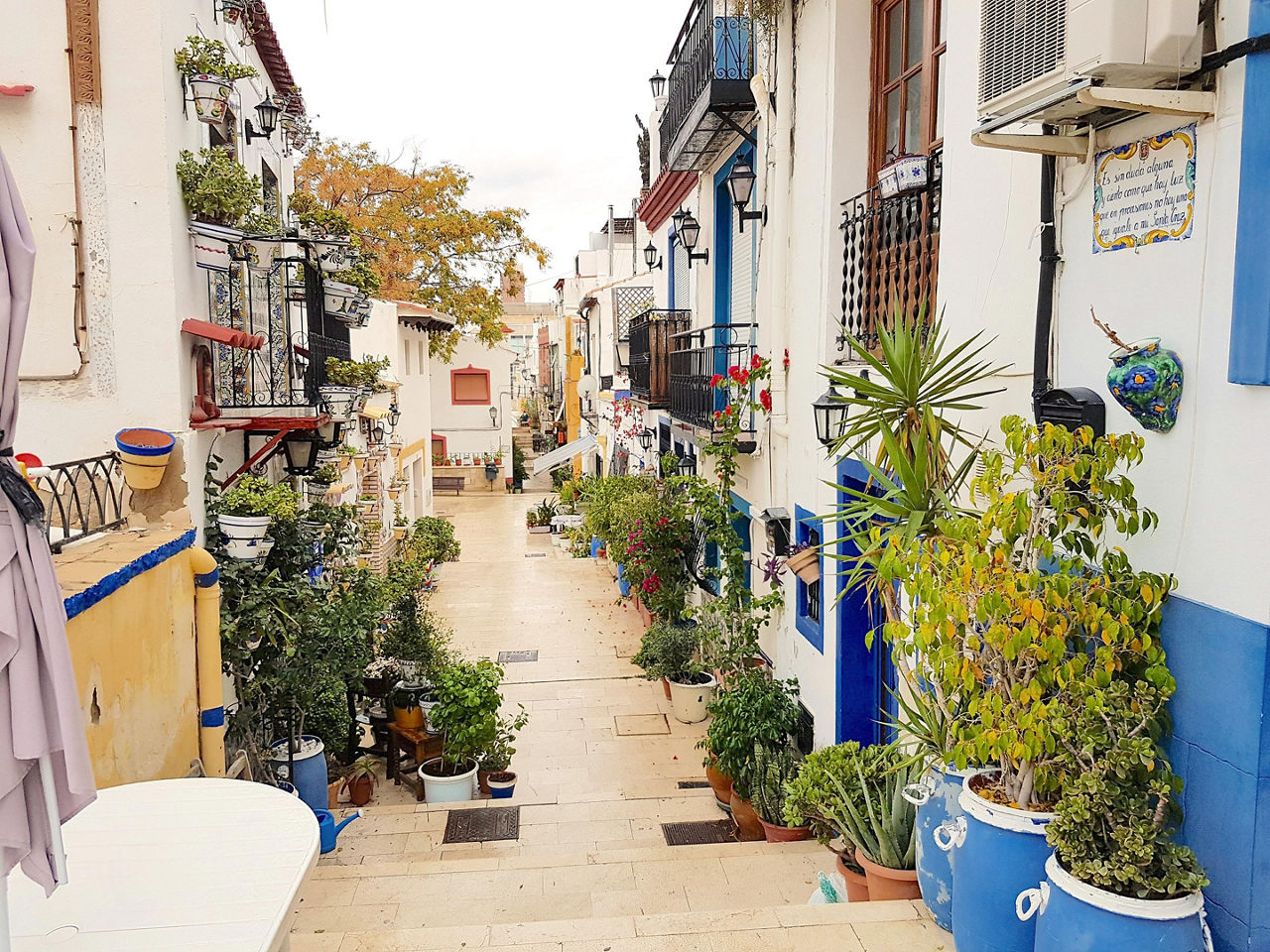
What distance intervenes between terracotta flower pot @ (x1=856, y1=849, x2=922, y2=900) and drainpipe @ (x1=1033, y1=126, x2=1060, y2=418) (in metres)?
2.33

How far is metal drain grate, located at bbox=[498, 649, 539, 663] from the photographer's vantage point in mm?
13961

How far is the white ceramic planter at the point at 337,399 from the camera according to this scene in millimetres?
8484

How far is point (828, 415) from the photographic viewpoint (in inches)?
251

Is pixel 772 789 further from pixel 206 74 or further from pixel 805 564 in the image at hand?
pixel 206 74

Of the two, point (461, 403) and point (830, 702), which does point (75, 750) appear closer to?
point (830, 702)

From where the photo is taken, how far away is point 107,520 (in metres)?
6.27

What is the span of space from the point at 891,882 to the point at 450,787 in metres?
5.17

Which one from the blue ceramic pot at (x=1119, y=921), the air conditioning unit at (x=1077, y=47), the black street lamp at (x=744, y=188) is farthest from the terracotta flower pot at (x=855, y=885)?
the black street lamp at (x=744, y=188)

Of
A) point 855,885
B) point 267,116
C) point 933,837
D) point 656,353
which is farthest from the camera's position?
point 656,353

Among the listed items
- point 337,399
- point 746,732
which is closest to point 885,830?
point 746,732

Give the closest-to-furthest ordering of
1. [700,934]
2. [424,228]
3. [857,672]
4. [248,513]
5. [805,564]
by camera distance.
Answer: [700,934]
[805,564]
[857,672]
[248,513]
[424,228]

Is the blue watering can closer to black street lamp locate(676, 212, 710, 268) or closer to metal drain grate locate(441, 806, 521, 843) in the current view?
metal drain grate locate(441, 806, 521, 843)

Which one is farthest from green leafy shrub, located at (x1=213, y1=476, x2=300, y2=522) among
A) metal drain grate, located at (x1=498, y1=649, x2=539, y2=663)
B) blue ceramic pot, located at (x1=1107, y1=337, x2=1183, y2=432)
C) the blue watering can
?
metal drain grate, located at (x1=498, y1=649, x2=539, y2=663)

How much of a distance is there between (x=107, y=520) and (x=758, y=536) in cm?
598
